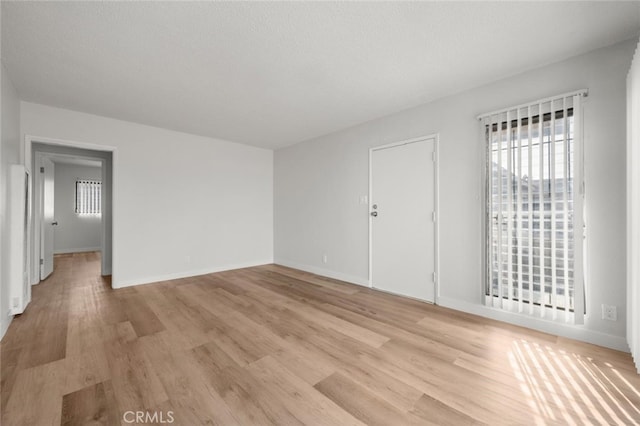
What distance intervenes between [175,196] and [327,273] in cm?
304

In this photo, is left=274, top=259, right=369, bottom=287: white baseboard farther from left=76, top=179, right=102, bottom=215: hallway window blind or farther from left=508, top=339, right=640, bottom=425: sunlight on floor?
left=76, top=179, right=102, bottom=215: hallway window blind

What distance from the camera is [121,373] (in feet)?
5.92

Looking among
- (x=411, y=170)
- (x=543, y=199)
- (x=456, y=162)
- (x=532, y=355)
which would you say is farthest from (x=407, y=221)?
(x=532, y=355)

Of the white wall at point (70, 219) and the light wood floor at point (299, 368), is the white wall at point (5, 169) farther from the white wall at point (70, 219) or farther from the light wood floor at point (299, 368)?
the white wall at point (70, 219)

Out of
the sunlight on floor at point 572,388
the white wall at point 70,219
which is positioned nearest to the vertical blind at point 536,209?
the sunlight on floor at point 572,388

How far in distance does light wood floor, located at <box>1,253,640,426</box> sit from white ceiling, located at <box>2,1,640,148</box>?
8.44ft

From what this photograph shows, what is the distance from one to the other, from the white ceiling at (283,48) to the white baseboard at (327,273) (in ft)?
8.65

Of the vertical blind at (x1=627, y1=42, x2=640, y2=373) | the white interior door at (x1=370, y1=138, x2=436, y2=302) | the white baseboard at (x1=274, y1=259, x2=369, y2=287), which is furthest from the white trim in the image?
the white baseboard at (x1=274, y1=259, x2=369, y2=287)

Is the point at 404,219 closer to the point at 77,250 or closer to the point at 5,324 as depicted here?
the point at 5,324

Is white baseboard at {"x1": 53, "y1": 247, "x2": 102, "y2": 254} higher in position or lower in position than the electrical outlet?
lower

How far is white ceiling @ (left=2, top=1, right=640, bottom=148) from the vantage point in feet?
5.90

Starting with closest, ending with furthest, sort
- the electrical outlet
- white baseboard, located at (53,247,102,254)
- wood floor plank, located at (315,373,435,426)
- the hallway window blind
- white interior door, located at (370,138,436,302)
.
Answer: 1. wood floor plank, located at (315,373,435,426)
2. the electrical outlet
3. white interior door, located at (370,138,436,302)
4. white baseboard, located at (53,247,102,254)
5. the hallway window blind

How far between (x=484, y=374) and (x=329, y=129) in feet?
12.6

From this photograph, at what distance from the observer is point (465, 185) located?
2955 millimetres
